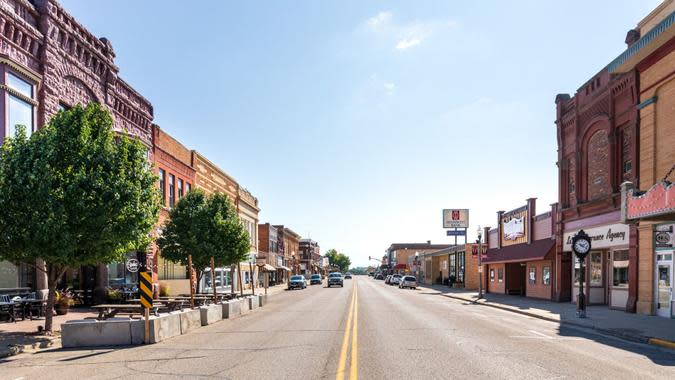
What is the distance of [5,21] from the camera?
60.5 feet

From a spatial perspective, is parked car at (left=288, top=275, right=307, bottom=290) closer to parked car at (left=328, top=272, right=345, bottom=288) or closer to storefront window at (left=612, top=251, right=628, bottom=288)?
parked car at (left=328, top=272, right=345, bottom=288)

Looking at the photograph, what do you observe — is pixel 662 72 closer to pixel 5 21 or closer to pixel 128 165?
pixel 128 165

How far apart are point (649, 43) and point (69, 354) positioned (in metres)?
22.9

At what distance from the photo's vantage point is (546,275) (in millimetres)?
33625

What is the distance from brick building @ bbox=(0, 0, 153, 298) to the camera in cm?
1856

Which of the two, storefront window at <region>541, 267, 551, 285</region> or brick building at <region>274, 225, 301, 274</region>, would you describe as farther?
brick building at <region>274, 225, 301, 274</region>

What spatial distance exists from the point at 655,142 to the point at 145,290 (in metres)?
20.5

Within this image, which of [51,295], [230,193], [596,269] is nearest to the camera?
[51,295]

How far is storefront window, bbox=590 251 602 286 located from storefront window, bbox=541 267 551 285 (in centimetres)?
451

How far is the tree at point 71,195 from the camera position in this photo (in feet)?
43.8

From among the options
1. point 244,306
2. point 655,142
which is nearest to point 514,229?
point 655,142

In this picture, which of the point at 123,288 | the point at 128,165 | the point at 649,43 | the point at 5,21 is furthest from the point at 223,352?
the point at 649,43

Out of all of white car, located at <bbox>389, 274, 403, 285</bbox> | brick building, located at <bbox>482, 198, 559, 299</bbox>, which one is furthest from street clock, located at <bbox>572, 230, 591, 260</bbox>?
white car, located at <bbox>389, 274, 403, 285</bbox>

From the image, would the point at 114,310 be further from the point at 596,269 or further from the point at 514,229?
the point at 514,229
